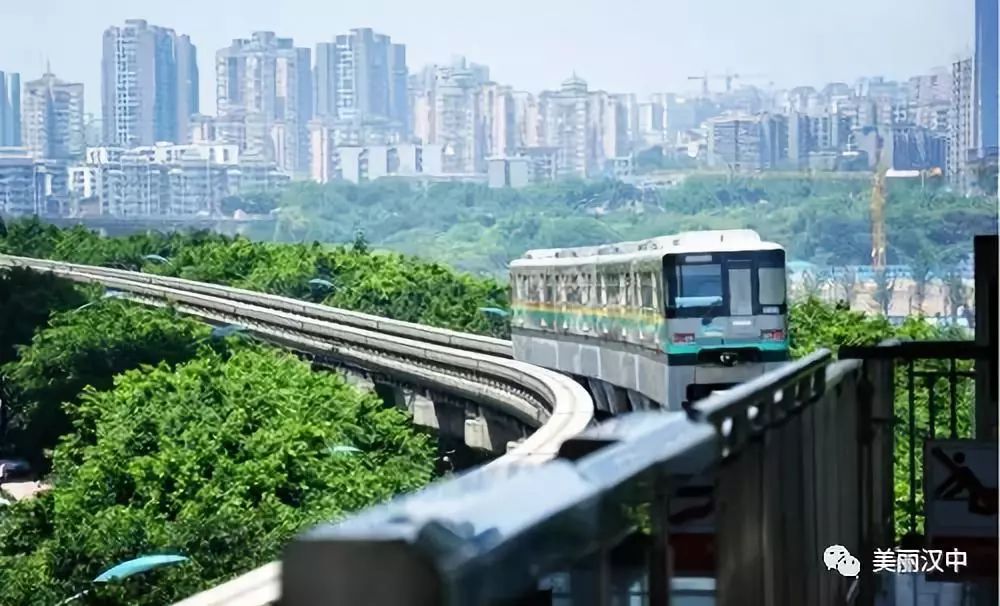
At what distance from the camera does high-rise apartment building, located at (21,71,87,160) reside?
68.2ft

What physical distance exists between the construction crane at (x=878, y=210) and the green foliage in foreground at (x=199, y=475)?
15.4 feet

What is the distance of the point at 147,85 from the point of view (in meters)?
20.5

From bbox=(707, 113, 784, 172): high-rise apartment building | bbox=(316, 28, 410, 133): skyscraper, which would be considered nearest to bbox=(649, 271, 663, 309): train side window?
bbox=(707, 113, 784, 172): high-rise apartment building


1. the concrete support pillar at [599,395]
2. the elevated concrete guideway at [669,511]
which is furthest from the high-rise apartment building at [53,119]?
the elevated concrete guideway at [669,511]

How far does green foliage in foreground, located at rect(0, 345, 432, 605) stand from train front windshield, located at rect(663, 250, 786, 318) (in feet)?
7.54

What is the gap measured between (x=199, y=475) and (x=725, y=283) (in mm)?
5123


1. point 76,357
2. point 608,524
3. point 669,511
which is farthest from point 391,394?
point 608,524

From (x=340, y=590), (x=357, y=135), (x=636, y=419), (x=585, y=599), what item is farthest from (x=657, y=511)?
(x=357, y=135)

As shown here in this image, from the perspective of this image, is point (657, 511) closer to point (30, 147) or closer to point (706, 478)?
point (706, 478)

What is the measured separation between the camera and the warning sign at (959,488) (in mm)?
1892

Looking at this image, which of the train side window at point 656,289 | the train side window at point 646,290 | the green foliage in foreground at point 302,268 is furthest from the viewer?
the green foliage in foreground at point 302,268

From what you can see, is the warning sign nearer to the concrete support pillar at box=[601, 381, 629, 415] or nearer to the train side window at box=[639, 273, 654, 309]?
the train side window at box=[639, 273, 654, 309]

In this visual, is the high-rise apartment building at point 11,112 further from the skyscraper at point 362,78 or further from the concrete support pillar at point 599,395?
the concrete support pillar at point 599,395

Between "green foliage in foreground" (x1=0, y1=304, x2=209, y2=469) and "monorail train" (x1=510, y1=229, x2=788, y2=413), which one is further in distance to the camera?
"green foliage in foreground" (x1=0, y1=304, x2=209, y2=469)
